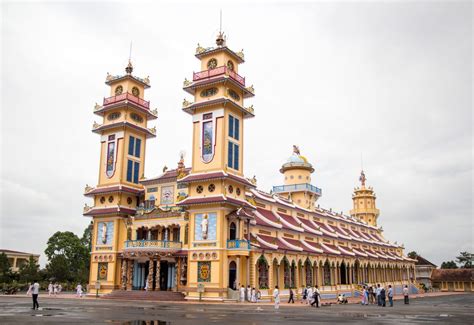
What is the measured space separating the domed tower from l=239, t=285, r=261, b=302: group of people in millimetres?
29391

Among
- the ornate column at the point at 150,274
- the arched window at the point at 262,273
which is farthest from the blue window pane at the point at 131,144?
the arched window at the point at 262,273

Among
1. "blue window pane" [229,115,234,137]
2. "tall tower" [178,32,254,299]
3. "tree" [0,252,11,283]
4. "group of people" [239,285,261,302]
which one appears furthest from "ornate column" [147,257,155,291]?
"tree" [0,252,11,283]

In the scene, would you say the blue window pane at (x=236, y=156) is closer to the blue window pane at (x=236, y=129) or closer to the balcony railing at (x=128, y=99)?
the blue window pane at (x=236, y=129)

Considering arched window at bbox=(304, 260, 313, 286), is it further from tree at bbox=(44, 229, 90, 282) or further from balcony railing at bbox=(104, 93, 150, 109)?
tree at bbox=(44, 229, 90, 282)

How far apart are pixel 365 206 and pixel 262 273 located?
201 feet

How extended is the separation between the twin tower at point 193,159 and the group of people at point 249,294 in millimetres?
2674

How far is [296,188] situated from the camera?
68.6 meters

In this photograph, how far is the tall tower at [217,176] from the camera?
132 feet

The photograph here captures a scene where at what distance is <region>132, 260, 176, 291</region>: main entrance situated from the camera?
44125 mm

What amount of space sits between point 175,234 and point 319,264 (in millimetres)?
16987

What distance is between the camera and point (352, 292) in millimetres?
58250

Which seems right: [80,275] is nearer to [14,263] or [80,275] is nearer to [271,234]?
[271,234]

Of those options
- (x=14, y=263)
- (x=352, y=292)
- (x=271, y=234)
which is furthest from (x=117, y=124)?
(x=14, y=263)

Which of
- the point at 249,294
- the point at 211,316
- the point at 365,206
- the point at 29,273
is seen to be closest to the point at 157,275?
the point at 249,294
